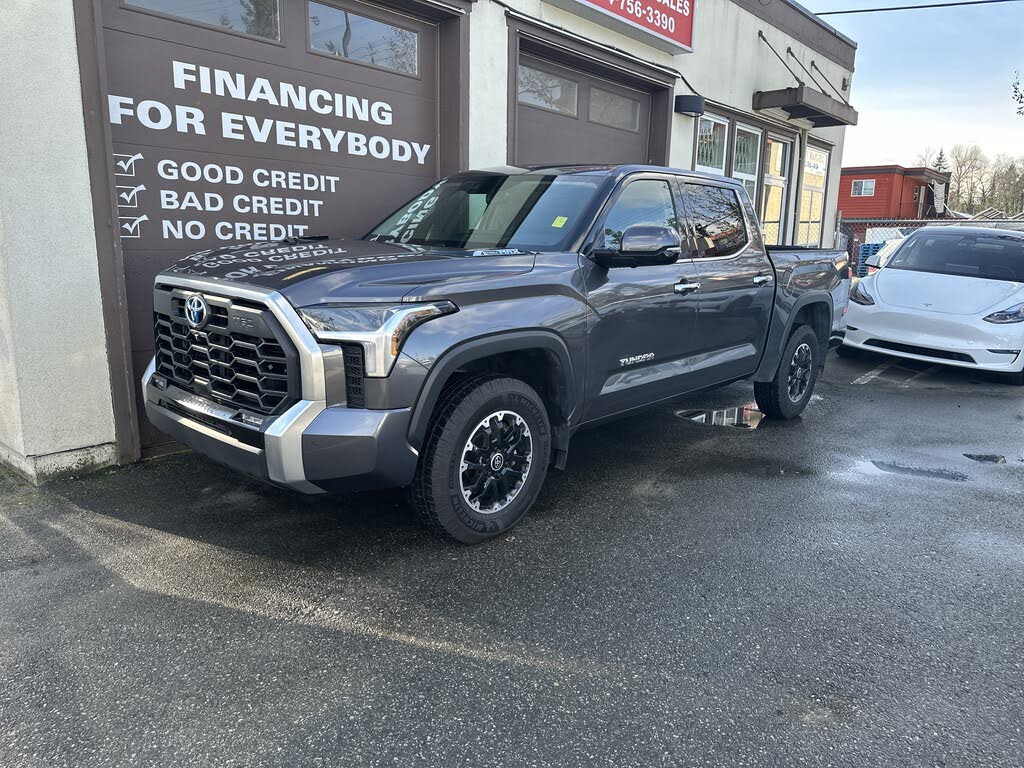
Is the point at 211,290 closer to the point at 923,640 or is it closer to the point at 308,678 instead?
the point at 308,678

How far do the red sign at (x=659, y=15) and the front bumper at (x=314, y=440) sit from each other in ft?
20.5

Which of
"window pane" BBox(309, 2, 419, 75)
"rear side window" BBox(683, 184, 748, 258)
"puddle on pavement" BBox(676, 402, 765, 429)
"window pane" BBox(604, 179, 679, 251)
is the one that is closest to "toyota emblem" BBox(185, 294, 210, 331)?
"window pane" BBox(604, 179, 679, 251)

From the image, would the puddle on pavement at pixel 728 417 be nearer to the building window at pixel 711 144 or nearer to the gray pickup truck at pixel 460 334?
the gray pickup truck at pixel 460 334

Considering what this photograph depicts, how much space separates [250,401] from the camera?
3211mm

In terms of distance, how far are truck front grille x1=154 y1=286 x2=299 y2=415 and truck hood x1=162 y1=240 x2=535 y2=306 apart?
13cm

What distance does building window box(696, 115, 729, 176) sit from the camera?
10805mm

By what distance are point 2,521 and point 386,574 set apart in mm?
2186

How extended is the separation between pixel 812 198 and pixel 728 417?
33.2 ft

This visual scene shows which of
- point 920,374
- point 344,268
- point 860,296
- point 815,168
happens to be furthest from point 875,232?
point 344,268

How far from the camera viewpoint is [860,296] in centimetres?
891

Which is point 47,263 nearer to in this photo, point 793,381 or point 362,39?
point 362,39

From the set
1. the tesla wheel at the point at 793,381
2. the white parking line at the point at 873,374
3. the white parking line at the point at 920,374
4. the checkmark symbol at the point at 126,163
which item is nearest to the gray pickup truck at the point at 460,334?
the tesla wheel at the point at 793,381

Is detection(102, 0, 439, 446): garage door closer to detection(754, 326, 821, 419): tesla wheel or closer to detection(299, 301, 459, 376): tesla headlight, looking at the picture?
detection(299, 301, 459, 376): tesla headlight

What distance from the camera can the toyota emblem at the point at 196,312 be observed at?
11.0 feet
